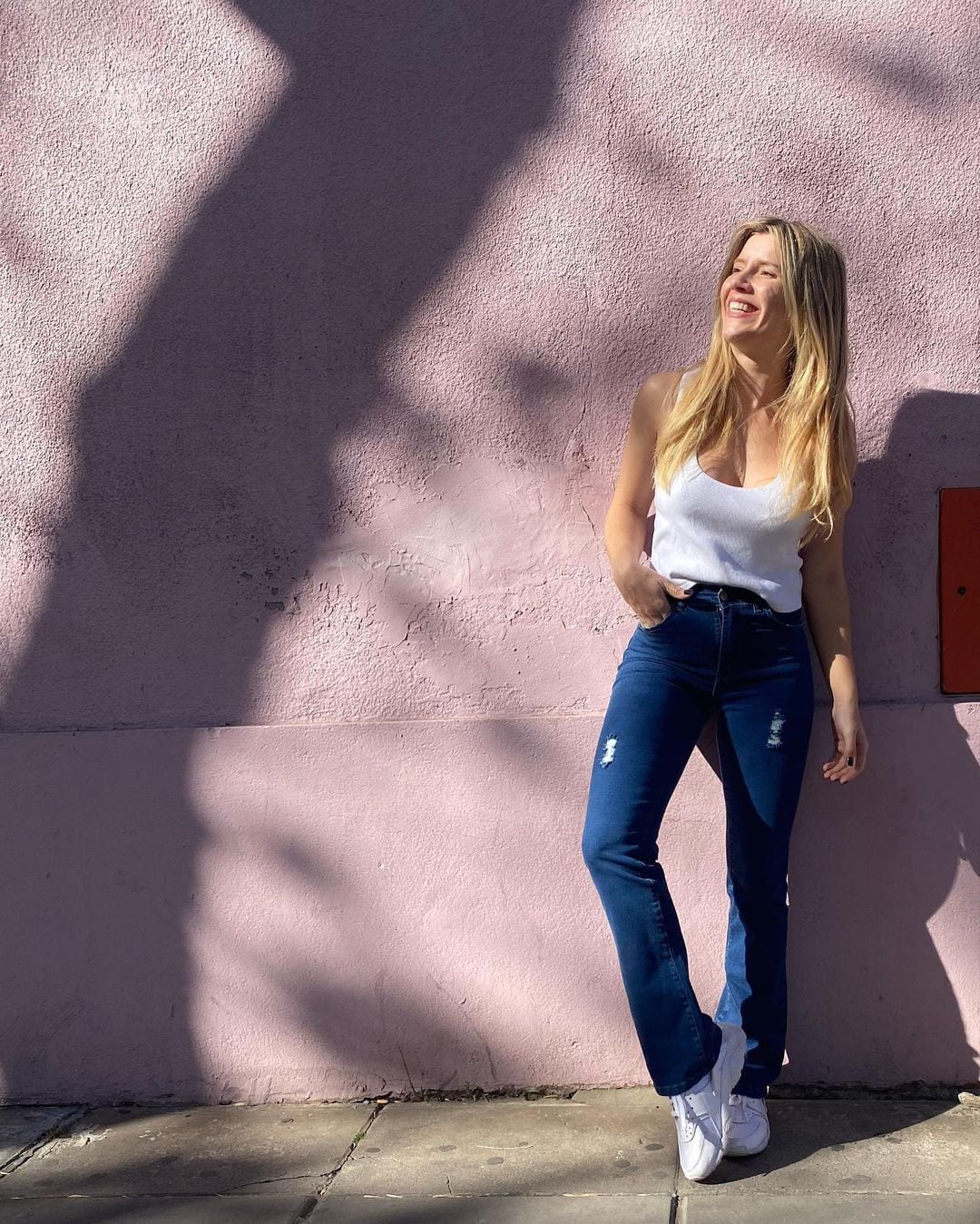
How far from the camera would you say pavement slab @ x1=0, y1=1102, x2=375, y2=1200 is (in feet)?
9.38

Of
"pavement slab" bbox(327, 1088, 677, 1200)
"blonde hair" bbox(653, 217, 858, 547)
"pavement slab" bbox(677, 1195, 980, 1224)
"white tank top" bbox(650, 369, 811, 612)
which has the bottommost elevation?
"pavement slab" bbox(327, 1088, 677, 1200)

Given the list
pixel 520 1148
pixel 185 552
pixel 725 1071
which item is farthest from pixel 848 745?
pixel 185 552

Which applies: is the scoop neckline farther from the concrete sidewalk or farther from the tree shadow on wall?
the concrete sidewalk

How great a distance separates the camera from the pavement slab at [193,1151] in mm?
2859

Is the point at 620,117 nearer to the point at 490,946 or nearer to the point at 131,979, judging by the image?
the point at 490,946

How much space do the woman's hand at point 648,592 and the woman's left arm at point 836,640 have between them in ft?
1.26

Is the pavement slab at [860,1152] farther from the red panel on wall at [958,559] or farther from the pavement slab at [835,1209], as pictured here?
the red panel on wall at [958,559]

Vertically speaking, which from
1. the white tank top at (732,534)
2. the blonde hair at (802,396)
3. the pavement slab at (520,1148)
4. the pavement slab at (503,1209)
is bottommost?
the pavement slab at (520,1148)

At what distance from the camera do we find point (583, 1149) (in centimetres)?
291

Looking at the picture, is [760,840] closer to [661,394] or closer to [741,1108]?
[741,1108]

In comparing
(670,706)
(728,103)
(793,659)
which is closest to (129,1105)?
(670,706)

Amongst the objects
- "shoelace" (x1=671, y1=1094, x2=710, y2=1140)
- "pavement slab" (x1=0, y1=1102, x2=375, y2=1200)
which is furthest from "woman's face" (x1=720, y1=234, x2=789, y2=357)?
"pavement slab" (x1=0, y1=1102, x2=375, y2=1200)

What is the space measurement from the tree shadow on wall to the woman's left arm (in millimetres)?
1016

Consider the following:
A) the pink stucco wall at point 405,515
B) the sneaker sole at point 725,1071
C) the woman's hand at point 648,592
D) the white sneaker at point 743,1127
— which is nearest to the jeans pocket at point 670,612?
the woman's hand at point 648,592
